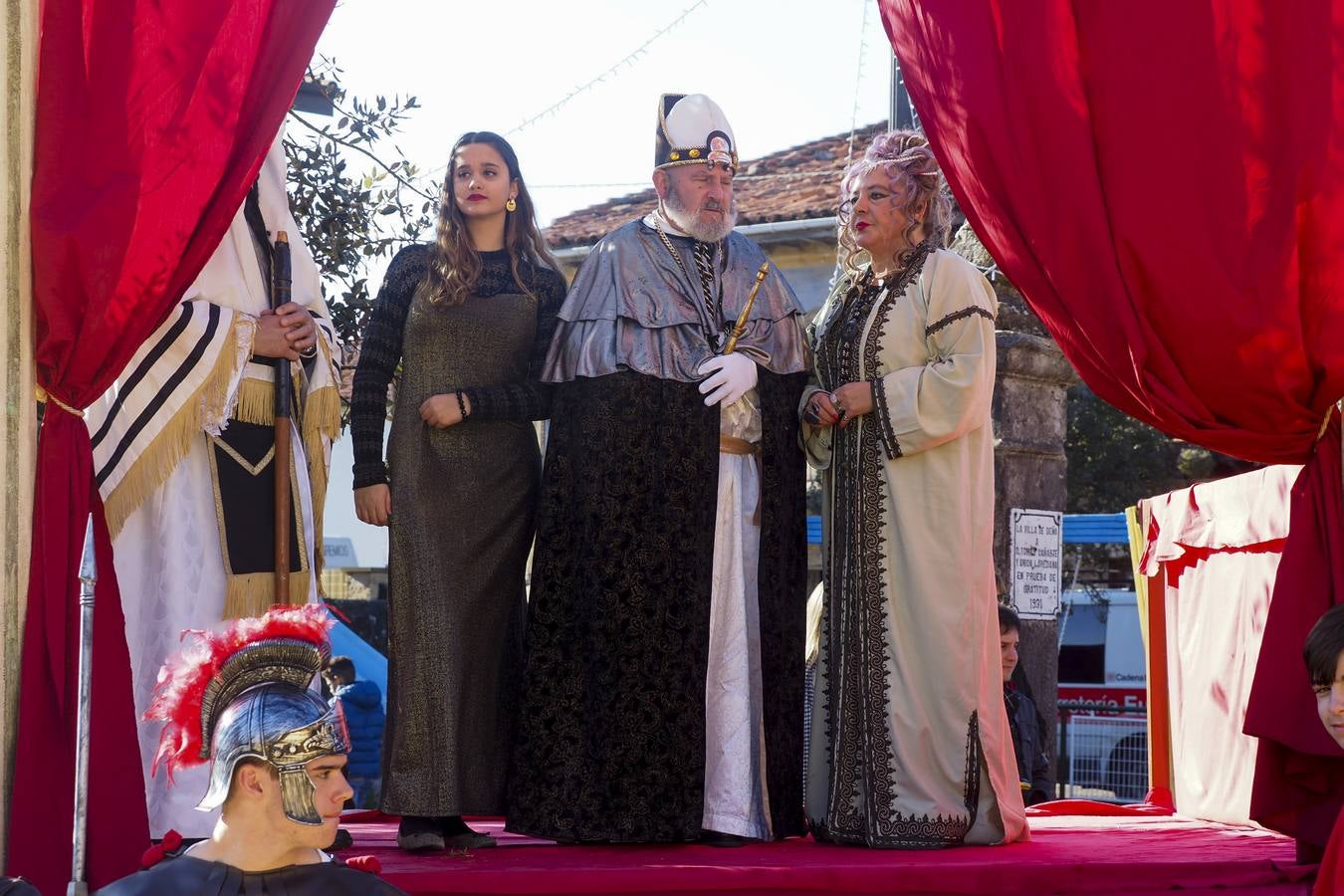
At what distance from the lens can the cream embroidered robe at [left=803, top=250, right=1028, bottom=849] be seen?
15.2ft

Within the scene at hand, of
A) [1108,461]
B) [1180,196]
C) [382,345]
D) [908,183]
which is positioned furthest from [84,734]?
[1108,461]

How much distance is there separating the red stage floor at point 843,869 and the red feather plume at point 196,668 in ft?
3.29

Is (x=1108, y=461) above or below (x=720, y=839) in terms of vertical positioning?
above

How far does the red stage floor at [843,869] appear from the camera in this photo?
13.2 feet

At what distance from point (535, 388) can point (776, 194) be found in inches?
533

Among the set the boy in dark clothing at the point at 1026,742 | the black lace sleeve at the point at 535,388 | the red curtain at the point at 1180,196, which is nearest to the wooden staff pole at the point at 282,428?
the black lace sleeve at the point at 535,388

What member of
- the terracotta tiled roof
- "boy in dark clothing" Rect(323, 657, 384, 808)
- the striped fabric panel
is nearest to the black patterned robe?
Result: the striped fabric panel

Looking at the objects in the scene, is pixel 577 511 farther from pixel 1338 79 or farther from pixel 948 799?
pixel 1338 79

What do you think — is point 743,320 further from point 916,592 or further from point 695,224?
point 916,592

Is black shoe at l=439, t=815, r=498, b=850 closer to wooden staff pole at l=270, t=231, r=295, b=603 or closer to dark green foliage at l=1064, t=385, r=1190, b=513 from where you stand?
wooden staff pole at l=270, t=231, r=295, b=603

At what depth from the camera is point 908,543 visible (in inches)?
187

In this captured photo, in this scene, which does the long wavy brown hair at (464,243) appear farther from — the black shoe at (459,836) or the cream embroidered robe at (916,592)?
the black shoe at (459,836)

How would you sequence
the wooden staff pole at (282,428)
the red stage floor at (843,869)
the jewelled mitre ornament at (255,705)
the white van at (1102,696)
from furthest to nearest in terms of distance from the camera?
the white van at (1102,696) → the wooden staff pole at (282,428) → the red stage floor at (843,869) → the jewelled mitre ornament at (255,705)

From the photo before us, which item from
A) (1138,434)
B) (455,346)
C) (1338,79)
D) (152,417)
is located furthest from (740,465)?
(1138,434)
